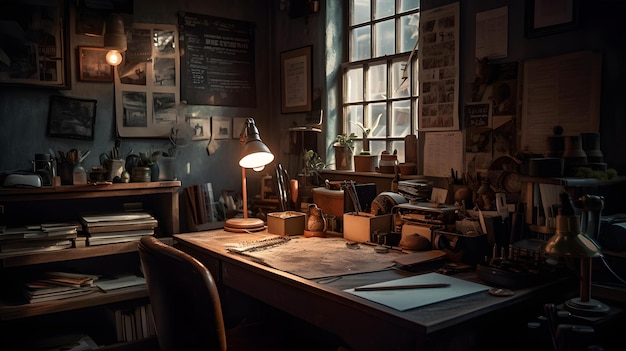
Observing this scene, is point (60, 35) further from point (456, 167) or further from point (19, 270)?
point (456, 167)

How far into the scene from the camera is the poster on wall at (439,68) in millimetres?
2869

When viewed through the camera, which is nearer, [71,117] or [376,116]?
[71,117]

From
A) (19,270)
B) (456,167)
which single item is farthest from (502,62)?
(19,270)

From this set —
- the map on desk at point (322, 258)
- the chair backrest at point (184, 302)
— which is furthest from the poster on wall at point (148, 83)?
the chair backrest at point (184, 302)

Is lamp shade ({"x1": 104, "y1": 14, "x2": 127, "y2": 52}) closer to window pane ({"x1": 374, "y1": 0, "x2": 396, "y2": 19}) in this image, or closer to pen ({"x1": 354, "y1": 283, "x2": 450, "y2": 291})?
window pane ({"x1": 374, "y1": 0, "x2": 396, "y2": 19})

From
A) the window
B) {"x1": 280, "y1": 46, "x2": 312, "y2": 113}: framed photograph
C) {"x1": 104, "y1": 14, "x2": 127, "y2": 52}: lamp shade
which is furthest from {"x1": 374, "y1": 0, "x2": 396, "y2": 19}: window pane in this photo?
{"x1": 104, "y1": 14, "x2": 127, "y2": 52}: lamp shade

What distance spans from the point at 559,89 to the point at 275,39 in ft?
7.83

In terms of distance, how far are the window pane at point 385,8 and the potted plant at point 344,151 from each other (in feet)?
2.70

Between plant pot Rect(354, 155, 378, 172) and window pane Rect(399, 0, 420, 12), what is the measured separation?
0.96m

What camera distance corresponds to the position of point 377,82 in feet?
11.7

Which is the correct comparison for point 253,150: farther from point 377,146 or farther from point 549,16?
point 549,16

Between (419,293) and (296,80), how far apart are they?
7.93 feet

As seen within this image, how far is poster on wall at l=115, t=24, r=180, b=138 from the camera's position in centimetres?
353

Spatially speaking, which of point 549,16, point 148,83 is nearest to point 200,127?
point 148,83
